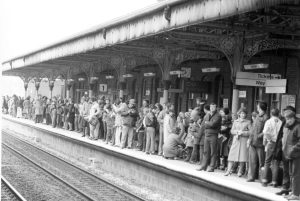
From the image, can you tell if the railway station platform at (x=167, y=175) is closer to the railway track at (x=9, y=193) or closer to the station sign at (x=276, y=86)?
the station sign at (x=276, y=86)

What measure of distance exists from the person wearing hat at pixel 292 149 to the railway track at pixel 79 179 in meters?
3.67

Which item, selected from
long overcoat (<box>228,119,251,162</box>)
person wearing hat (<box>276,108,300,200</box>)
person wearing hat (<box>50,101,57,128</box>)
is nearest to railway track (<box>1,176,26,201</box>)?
long overcoat (<box>228,119,251,162</box>)

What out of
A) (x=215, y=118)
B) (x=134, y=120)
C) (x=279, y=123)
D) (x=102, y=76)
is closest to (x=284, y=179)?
(x=279, y=123)

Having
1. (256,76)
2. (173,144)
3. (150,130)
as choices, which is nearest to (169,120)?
(173,144)

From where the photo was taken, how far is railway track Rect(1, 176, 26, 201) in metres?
11.4

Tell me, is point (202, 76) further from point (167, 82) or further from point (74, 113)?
point (74, 113)

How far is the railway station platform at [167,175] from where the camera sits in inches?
375

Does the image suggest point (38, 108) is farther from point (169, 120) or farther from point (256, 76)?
point (256, 76)

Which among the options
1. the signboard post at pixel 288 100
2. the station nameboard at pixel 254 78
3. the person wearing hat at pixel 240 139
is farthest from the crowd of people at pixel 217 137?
the signboard post at pixel 288 100

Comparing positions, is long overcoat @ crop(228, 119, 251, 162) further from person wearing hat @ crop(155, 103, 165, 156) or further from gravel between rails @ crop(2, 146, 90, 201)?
person wearing hat @ crop(155, 103, 165, 156)

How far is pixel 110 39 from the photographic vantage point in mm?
16047

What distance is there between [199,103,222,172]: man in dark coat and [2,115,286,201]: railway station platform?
346 mm

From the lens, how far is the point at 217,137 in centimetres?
1202

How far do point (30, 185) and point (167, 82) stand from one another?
582cm
